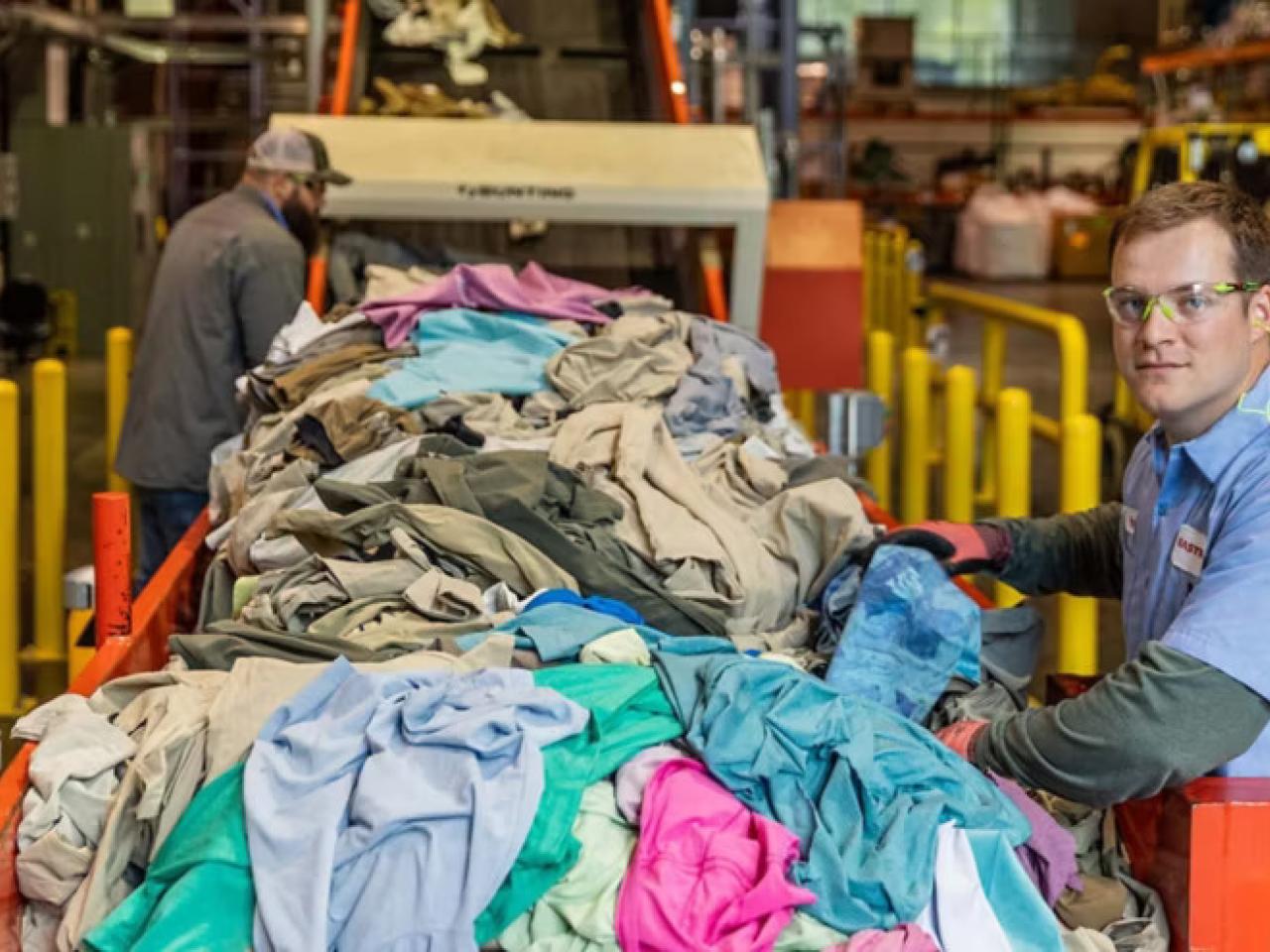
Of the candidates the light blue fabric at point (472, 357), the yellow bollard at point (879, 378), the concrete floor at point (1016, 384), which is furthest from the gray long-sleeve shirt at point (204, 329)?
the yellow bollard at point (879, 378)

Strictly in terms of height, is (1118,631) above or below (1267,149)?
below

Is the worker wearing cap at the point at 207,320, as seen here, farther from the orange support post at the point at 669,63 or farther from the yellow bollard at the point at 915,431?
the yellow bollard at the point at 915,431

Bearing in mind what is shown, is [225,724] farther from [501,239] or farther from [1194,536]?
[501,239]

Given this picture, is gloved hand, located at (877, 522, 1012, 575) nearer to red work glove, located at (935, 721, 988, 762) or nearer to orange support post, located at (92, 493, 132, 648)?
red work glove, located at (935, 721, 988, 762)

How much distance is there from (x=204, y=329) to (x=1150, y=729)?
4451 millimetres

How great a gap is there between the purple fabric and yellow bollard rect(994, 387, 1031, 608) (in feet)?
11.5

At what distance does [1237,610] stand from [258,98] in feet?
48.4

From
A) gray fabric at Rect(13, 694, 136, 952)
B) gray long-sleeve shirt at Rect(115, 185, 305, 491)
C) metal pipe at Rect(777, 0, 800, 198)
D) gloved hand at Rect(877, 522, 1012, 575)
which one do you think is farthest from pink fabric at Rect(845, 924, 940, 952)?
metal pipe at Rect(777, 0, 800, 198)

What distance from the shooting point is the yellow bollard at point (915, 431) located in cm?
796

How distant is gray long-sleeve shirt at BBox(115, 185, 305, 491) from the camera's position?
21.6 ft

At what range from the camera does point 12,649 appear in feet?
21.6

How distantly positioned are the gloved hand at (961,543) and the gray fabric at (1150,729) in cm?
99

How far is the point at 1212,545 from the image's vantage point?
312cm

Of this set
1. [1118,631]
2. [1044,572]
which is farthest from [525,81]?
[1044,572]
